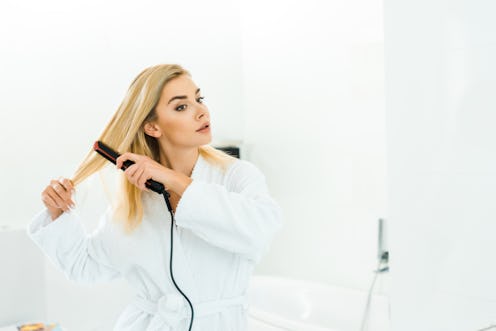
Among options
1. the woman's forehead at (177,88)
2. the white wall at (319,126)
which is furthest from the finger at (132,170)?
the white wall at (319,126)

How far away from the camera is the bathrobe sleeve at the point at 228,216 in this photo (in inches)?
36.7

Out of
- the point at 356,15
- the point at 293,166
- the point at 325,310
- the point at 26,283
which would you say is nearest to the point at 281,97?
the point at 293,166

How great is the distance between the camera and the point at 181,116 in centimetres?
107

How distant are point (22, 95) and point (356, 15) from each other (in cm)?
132

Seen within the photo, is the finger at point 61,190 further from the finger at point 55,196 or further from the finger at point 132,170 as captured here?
the finger at point 132,170

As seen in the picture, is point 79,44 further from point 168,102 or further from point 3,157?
point 168,102

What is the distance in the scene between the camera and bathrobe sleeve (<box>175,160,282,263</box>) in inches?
36.7

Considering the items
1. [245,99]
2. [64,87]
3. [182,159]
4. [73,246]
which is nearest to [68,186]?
[73,246]

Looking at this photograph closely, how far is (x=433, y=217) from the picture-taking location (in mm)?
1210

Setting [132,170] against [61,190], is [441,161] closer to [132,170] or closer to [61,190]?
[132,170]

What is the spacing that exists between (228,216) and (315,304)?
58.5 inches

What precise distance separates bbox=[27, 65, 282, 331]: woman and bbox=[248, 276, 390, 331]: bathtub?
3.01ft

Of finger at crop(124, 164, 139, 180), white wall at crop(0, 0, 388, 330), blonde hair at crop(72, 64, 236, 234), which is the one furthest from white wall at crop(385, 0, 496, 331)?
white wall at crop(0, 0, 388, 330)

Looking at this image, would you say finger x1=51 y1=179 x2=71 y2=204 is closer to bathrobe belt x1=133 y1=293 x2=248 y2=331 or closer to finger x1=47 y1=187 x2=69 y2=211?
finger x1=47 y1=187 x2=69 y2=211
